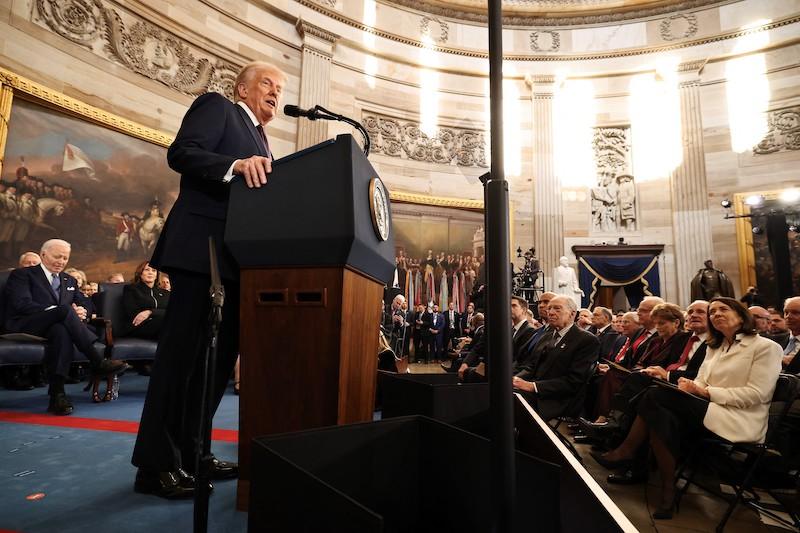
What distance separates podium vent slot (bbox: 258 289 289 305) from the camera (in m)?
1.40

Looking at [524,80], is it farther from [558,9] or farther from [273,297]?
[273,297]

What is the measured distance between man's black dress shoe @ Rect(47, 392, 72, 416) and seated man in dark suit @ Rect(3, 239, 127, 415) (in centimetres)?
28

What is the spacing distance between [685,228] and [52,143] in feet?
45.0

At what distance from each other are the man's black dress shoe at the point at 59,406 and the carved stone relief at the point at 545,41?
14125mm

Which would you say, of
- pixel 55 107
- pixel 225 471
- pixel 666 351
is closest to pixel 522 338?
pixel 666 351

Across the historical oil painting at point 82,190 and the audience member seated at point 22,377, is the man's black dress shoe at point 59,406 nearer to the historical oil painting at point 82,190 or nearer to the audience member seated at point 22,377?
the audience member seated at point 22,377

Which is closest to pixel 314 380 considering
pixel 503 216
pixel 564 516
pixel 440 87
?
pixel 564 516

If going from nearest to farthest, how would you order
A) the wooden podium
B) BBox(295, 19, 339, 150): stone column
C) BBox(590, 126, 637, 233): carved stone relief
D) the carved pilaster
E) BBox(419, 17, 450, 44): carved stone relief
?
the wooden podium, the carved pilaster, BBox(295, 19, 339, 150): stone column, BBox(590, 126, 637, 233): carved stone relief, BBox(419, 17, 450, 44): carved stone relief

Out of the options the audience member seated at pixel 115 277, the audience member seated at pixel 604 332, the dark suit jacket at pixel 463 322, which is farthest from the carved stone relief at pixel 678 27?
the audience member seated at pixel 115 277

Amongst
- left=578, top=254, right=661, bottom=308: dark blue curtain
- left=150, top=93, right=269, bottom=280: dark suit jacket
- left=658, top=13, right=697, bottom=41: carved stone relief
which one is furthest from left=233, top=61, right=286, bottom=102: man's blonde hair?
left=658, top=13, right=697, bottom=41: carved stone relief

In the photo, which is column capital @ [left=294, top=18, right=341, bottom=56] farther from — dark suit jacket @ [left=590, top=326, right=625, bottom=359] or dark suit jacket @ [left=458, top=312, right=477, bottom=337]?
dark suit jacket @ [left=590, top=326, right=625, bottom=359]

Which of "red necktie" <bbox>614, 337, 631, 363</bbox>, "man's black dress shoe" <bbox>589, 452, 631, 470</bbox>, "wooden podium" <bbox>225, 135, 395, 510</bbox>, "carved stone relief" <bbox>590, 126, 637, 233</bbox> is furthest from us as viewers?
"carved stone relief" <bbox>590, 126, 637, 233</bbox>

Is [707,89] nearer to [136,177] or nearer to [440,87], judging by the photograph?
[440,87]

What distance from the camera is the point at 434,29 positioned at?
13172 millimetres
